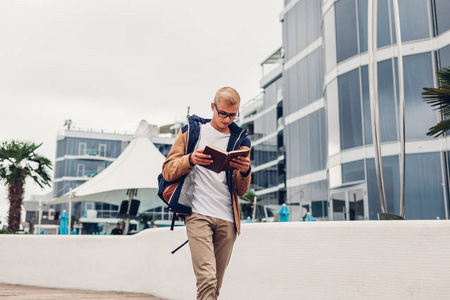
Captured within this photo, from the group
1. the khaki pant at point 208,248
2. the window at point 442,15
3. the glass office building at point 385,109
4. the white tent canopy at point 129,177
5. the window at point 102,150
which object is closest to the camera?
the khaki pant at point 208,248

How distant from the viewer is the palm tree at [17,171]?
16.7m

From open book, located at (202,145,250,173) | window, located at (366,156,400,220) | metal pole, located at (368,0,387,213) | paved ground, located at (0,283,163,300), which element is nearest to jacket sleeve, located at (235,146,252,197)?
open book, located at (202,145,250,173)

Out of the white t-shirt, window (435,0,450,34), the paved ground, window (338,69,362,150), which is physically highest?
window (435,0,450,34)

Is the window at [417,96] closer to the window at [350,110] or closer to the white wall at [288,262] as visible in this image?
the window at [350,110]

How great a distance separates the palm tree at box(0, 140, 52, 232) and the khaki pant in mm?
14966

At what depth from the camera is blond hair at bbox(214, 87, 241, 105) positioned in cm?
306

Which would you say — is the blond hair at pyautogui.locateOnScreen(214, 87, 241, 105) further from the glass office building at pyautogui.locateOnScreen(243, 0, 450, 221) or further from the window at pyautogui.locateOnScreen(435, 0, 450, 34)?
the window at pyautogui.locateOnScreen(435, 0, 450, 34)

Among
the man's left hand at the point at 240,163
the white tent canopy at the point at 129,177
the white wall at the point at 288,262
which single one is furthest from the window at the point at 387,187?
the man's left hand at the point at 240,163

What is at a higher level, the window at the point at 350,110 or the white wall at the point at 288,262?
the window at the point at 350,110

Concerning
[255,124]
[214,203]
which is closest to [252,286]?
[214,203]

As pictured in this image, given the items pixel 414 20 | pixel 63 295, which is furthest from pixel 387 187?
pixel 63 295

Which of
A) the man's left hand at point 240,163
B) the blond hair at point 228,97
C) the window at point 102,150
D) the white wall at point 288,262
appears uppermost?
the window at point 102,150

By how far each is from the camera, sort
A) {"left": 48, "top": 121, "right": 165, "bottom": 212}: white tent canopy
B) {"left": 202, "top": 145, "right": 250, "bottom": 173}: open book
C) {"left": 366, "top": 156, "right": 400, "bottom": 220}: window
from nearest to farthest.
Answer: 1. {"left": 202, "top": 145, "right": 250, "bottom": 173}: open book
2. {"left": 48, "top": 121, "right": 165, "bottom": 212}: white tent canopy
3. {"left": 366, "top": 156, "right": 400, "bottom": 220}: window

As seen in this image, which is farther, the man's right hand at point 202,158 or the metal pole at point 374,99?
the metal pole at point 374,99
